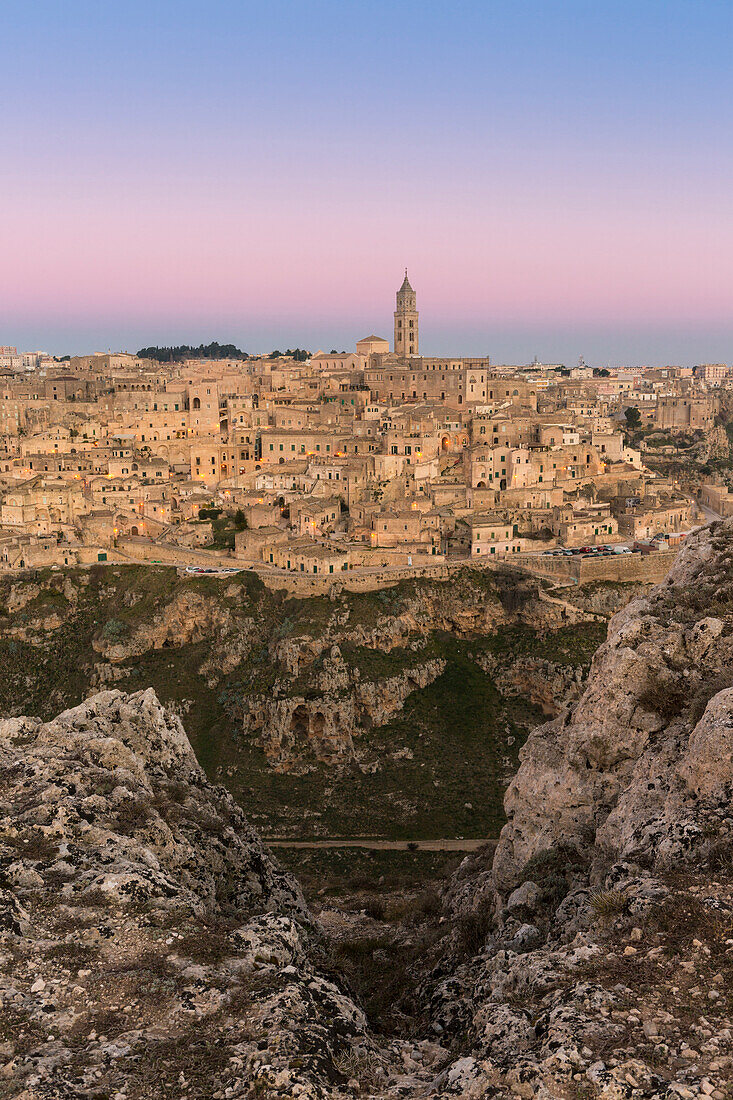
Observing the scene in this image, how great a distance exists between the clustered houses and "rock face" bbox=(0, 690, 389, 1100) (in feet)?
113

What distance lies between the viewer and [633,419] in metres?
99.1

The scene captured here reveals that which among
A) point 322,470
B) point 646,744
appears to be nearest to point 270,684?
point 322,470

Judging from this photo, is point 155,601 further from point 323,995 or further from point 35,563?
point 323,995

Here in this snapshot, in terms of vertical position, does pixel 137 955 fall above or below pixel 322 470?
below

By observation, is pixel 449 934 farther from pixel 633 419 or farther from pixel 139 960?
pixel 633 419

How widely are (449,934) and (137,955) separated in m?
8.41

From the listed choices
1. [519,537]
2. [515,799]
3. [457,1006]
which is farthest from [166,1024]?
[519,537]

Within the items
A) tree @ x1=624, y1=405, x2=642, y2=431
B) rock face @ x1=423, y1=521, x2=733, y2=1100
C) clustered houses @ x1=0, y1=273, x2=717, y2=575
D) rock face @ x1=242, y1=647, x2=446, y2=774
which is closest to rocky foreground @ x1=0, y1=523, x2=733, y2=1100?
rock face @ x1=423, y1=521, x2=733, y2=1100

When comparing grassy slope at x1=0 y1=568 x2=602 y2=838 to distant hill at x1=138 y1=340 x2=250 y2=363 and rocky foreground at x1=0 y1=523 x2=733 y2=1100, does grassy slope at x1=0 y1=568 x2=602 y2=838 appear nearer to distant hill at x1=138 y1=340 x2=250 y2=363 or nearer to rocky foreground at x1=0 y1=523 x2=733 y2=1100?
rocky foreground at x1=0 y1=523 x2=733 y2=1100

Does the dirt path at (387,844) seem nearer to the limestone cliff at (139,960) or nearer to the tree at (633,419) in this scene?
the limestone cliff at (139,960)

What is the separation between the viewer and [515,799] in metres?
16.3

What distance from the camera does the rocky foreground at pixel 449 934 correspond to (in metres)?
7.38

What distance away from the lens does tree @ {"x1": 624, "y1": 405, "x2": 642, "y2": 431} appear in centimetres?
9812

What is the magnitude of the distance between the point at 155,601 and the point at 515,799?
35.6 m
